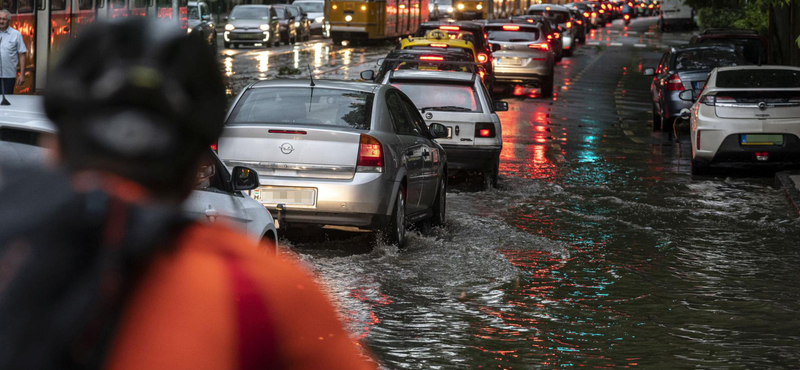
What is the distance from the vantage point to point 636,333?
23.5 feet

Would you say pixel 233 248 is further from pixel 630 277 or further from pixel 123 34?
pixel 630 277

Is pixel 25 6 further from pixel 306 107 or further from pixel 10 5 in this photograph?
pixel 306 107

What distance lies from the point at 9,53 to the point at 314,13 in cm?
4631

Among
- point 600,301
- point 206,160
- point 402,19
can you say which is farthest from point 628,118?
point 402,19

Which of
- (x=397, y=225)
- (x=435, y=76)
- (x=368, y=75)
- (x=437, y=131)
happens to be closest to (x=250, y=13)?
(x=368, y=75)

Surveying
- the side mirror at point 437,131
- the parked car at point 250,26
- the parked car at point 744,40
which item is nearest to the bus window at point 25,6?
the side mirror at point 437,131

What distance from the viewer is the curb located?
13.1 m

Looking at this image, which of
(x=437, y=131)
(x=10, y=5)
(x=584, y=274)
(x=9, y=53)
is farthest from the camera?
(x=10, y=5)

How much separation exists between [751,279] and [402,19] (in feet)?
156

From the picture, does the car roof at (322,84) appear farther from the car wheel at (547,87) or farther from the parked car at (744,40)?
the car wheel at (547,87)

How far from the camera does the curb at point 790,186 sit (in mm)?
13091

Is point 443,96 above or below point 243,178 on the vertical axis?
above

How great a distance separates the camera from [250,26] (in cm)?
4747

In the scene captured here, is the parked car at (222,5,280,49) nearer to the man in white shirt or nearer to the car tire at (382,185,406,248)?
the man in white shirt
